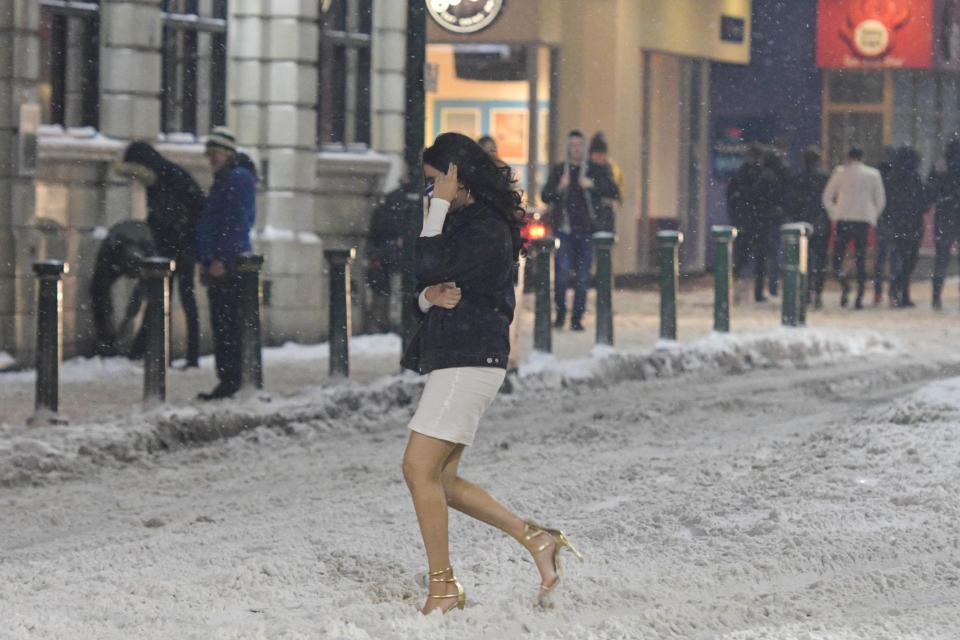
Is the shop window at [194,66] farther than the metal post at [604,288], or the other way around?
the shop window at [194,66]

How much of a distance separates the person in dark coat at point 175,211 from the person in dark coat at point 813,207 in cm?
969

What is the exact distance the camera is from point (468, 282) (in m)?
6.24

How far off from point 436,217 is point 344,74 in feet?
39.0

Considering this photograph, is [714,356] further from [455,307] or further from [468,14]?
[455,307]

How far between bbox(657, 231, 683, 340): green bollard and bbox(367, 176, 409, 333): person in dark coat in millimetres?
2458

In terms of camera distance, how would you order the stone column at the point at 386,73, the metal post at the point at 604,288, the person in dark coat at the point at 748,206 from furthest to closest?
the person in dark coat at the point at 748,206
the stone column at the point at 386,73
the metal post at the point at 604,288

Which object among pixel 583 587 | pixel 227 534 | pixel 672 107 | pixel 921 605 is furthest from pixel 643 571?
pixel 672 107

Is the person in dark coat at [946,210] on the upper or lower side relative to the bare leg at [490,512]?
upper

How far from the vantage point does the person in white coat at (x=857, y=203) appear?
22.4m

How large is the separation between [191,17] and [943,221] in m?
9.84

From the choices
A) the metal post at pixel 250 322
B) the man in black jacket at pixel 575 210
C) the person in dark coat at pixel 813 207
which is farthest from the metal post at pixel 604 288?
the person in dark coat at pixel 813 207

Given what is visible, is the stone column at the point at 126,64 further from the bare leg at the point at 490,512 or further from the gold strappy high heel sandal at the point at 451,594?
the gold strappy high heel sandal at the point at 451,594

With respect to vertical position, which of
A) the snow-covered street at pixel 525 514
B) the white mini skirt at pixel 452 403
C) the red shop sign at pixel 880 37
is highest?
the red shop sign at pixel 880 37

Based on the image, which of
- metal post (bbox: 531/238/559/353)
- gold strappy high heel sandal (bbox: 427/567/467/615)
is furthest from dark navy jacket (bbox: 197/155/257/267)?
gold strappy high heel sandal (bbox: 427/567/467/615)
